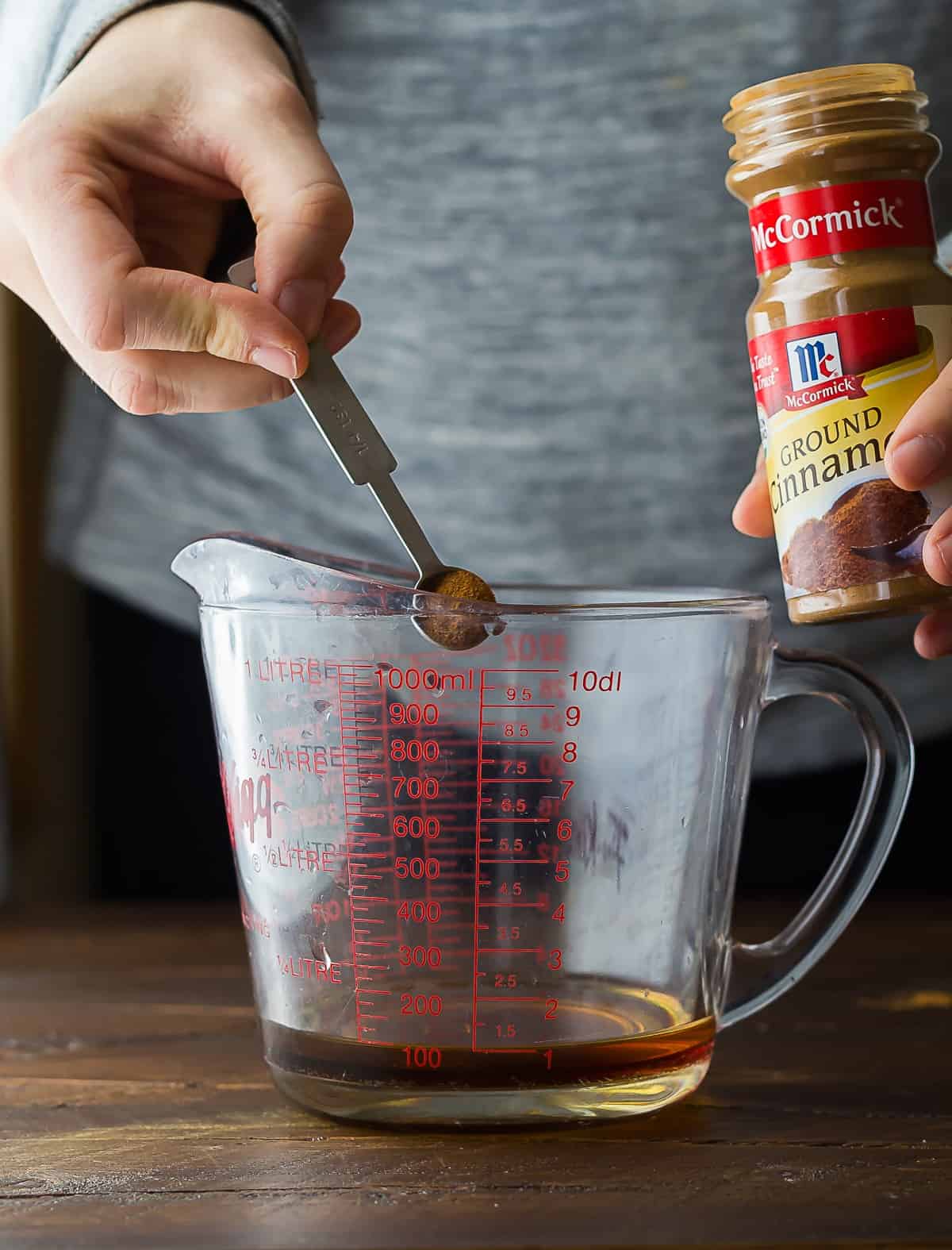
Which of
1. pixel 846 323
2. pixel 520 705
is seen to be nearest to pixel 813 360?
pixel 846 323

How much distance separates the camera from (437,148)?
1.04 metres

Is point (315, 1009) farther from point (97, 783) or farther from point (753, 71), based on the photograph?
point (97, 783)

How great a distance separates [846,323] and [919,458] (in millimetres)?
67

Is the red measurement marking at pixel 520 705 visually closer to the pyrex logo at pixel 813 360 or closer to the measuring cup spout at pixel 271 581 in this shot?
the measuring cup spout at pixel 271 581

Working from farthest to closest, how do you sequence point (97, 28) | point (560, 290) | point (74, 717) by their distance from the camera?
1. point (74, 717)
2. point (560, 290)
3. point (97, 28)

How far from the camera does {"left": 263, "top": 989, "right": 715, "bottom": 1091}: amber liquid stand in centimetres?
54

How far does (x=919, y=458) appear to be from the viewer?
53 centimetres

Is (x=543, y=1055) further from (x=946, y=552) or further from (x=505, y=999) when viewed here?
(x=946, y=552)

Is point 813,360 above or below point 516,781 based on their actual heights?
above

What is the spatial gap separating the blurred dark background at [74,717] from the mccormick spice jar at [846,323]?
0.84m

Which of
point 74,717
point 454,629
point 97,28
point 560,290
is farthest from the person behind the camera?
point 74,717

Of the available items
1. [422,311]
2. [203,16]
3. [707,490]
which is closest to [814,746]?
[707,490]

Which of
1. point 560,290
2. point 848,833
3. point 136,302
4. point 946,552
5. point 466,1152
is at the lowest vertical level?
point 466,1152

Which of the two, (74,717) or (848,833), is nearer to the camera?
(848,833)
